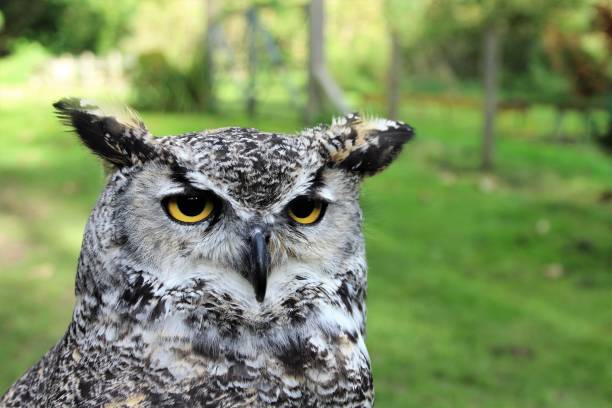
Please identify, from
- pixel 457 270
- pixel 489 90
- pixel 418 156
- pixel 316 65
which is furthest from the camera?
pixel 316 65

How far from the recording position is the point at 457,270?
5637 mm

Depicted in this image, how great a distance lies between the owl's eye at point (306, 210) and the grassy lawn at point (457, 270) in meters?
0.26

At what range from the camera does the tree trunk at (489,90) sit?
784 centimetres

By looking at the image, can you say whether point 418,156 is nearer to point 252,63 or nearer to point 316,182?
point 252,63

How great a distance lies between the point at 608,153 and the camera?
5.95m

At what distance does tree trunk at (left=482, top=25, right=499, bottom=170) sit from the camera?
7844 millimetres

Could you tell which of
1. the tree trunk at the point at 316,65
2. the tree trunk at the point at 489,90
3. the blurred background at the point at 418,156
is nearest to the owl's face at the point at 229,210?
the blurred background at the point at 418,156

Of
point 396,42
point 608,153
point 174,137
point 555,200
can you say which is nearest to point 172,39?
point 396,42

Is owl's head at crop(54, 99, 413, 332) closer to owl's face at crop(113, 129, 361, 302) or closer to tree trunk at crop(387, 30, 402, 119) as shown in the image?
owl's face at crop(113, 129, 361, 302)

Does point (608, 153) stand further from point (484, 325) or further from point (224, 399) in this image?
point (224, 399)

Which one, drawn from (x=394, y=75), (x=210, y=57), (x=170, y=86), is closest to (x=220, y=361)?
(x=394, y=75)

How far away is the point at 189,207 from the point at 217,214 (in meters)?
0.06

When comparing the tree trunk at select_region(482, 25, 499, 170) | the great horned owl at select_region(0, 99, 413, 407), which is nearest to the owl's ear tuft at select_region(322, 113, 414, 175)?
the great horned owl at select_region(0, 99, 413, 407)

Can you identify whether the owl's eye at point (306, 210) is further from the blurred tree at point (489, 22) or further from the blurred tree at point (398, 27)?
the blurred tree at point (398, 27)
